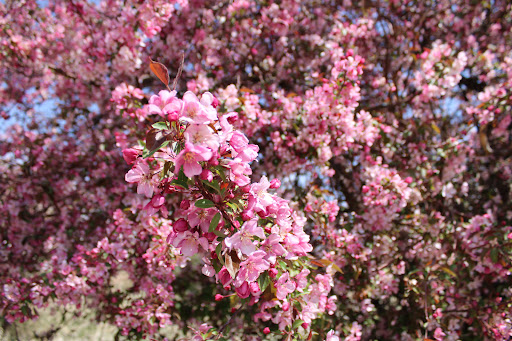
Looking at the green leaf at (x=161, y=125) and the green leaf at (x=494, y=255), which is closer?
the green leaf at (x=161, y=125)

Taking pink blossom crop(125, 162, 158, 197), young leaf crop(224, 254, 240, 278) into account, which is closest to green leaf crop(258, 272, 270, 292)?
young leaf crop(224, 254, 240, 278)

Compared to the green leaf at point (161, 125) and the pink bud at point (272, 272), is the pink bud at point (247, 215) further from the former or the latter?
the green leaf at point (161, 125)

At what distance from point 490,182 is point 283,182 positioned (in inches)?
94.1

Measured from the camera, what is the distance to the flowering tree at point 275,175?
70.4 inches

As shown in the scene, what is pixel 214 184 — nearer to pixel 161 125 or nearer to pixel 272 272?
pixel 161 125

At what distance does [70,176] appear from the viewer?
325 cm

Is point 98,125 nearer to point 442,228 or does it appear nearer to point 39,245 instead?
point 39,245

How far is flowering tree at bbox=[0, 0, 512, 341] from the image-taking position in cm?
179

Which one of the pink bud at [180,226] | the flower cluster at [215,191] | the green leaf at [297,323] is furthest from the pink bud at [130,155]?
the green leaf at [297,323]

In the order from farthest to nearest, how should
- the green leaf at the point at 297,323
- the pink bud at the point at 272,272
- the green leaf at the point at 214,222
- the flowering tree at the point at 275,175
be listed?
1. the flowering tree at the point at 275,175
2. the green leaf at the point at 297,323
3. the pink bud at the point at 272,272
4. the green leaf at the point at 214,222

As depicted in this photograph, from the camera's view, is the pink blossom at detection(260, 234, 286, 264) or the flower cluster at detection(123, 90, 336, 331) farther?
the pink blossom at detection(260, 234, 286, 264)

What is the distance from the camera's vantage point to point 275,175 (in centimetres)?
282

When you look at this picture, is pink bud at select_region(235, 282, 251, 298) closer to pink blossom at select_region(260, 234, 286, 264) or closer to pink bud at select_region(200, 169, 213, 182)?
pink blossom at select_region(260, 234, 286, 264)

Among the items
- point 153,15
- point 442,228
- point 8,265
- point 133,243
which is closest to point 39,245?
point 8,265
